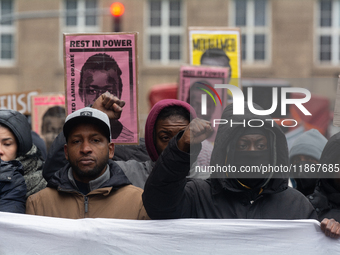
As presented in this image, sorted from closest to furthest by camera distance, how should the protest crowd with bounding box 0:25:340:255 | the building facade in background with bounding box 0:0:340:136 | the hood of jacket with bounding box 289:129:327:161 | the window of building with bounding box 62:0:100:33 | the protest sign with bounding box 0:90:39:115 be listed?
the protest crowd with bounding box 0:25:340:255 < the hood of jacket with bounding box 289:129:327:161 < the protest sign with bounding box 0:90:39:115 < the building facade in background with bounding box 0:0:340:136 < the window of building with bounding box 62:0:100:33

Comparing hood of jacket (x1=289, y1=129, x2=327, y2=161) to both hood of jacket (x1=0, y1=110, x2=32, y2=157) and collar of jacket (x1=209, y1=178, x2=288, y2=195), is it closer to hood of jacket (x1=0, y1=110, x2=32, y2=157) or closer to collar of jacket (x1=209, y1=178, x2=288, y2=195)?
collar of jacket (x1=209, y1=178, x2=288, y2=195)

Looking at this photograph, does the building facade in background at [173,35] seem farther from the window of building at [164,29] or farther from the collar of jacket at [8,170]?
the collar of jacket at [8,170]

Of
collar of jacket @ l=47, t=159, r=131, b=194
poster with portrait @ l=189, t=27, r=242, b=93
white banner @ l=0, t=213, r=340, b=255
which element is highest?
poster with portrait @ l=189, t=27, r=242, b=93

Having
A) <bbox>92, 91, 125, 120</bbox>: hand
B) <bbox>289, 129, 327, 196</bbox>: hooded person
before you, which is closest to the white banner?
<bbox>92, 91, 125, 120</bbox>: hand

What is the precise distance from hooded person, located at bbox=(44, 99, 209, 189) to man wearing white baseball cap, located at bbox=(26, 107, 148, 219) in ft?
1.02

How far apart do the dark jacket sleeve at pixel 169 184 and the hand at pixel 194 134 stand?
0.08ft

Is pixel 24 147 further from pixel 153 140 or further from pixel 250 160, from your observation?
pixel 250 160

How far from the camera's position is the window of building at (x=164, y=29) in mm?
19328

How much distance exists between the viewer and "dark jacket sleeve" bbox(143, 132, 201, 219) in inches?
89.7

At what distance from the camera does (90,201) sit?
2633mm

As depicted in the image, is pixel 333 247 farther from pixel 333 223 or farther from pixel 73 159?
pixel 73 159

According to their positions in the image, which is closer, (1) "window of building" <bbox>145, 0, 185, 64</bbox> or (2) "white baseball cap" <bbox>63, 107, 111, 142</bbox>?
(2) "white baseball cap" <bbox>63, 107, 111, 142</bbox>

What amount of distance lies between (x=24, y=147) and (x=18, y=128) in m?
0.11

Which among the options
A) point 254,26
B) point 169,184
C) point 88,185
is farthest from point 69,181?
point 254,26
